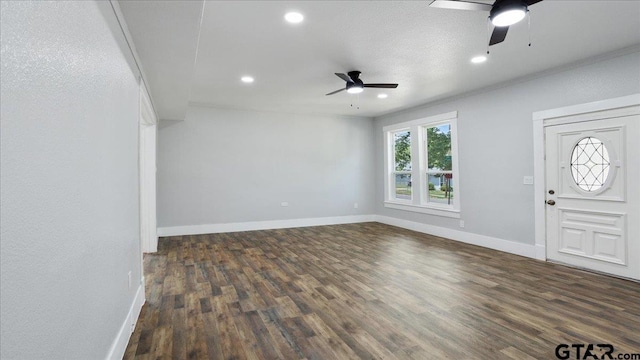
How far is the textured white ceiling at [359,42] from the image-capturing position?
2732 millimetres

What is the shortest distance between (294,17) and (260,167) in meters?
4.59

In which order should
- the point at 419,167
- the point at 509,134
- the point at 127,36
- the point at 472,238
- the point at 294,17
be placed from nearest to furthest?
the point at 127,36, the point at 294,17, the point at 509,134, the point at 472,238, the point at 419,167

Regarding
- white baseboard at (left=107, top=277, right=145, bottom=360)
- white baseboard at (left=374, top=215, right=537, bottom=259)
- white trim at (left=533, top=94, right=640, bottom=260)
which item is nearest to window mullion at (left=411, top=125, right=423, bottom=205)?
white baseboard at (left=374, top=215, right=537, bottom=259)

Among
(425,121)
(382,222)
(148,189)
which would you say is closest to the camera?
(148,189)

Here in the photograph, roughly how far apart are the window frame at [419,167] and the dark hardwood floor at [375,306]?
1.43 m

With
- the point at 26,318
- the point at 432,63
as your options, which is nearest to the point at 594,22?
the point at 432,63

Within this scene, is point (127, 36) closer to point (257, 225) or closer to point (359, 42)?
point (359, 42)

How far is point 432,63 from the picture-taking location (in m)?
4.19

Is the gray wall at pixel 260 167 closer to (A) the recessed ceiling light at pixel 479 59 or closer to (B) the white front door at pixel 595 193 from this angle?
(A) the recessed ceiling light at pixel 479 59

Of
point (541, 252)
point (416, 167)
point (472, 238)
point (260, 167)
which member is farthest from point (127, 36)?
point (416, 167)

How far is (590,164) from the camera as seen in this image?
13.4ft

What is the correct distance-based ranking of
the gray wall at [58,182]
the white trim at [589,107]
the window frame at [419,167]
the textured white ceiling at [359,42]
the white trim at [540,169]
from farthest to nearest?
the window frame at [419,167], the white trim at [540,169], the white trim at [589,107], the textured white ceiling at [359,42], the gray wall at [58,182]

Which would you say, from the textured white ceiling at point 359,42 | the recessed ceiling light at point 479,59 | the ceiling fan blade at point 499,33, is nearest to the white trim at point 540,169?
the textured white ceiling at point 359,42

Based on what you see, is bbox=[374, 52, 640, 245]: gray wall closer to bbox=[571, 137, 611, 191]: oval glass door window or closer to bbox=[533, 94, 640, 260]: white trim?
bbox=[533, 94, 640, 260]: white trim
